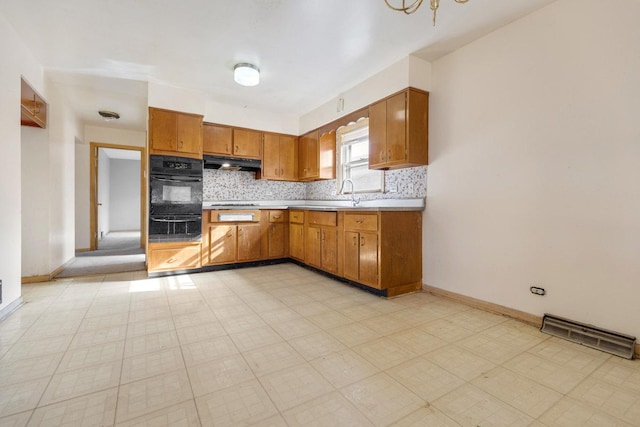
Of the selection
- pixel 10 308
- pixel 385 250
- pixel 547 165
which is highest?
pixel 547 165

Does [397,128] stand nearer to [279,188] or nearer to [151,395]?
[279,188]

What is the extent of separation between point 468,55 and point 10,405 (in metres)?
4.20

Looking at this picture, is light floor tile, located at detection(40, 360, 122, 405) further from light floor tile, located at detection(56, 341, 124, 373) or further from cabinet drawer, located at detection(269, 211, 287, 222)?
cabinet drawer, located at detection(269, 211, 287, 222)

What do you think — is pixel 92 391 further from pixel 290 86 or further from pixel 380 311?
pixel 290 86

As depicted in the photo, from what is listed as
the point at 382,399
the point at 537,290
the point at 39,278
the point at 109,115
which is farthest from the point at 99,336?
the point at 109,115

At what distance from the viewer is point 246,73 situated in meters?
3.36

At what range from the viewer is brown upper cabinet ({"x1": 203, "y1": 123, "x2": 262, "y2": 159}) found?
448 cm

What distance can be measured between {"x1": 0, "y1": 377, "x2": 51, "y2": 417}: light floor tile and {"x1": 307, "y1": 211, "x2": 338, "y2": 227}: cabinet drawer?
2788mm

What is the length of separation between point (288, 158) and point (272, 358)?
3.90 m

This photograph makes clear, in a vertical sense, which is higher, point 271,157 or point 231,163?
point 271,157

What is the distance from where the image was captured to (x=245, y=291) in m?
3.27

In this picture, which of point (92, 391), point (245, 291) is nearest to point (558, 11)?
point (245, 291)

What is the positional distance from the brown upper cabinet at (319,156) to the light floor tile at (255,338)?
300cm

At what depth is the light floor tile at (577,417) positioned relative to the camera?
1287 millimetres
